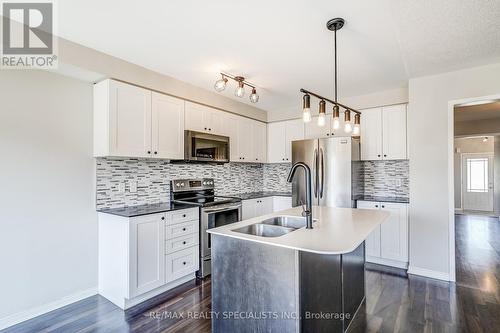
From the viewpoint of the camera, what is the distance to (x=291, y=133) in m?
4.69

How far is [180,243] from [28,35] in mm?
2354

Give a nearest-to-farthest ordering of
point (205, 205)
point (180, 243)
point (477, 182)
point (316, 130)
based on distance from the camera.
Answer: point (180, 243) < point (205, 205) < point (316, 130) < point (477, 182)

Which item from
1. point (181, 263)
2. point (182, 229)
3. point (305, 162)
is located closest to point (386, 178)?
point (305, 162)

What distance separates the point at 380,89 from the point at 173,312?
3785mm

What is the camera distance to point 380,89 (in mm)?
3736

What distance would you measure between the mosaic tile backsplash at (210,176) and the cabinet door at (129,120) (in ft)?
1.12

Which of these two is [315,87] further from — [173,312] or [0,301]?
[0,301]

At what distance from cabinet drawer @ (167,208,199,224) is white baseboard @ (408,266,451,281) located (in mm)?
2737

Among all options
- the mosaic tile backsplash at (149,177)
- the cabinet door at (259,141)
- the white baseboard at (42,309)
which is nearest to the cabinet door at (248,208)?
the mosaic tile backsplash at (149,177)

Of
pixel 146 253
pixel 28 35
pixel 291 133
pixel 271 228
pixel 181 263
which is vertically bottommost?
pixel 181 263

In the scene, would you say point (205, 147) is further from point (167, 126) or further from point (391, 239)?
point (391, 239)

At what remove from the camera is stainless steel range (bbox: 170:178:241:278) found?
3.19 meters

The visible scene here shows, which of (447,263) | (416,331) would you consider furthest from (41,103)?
(447,263)

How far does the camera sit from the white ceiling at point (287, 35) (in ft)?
6.14
